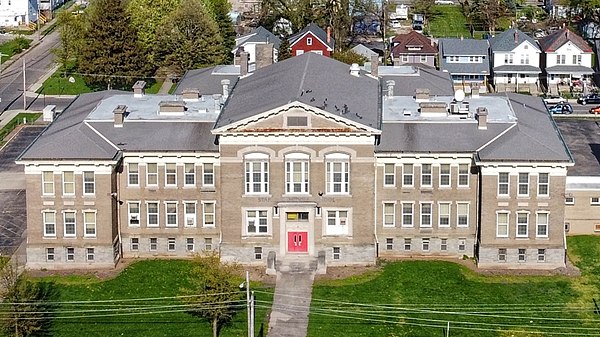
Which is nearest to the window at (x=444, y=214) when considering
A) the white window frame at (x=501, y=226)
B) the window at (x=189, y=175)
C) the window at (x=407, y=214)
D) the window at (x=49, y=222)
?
the window at (x=407, y=214)

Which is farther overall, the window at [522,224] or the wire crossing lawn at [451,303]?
the window at [522,224]

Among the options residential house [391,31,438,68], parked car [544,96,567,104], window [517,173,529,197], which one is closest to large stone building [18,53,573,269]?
window [517,173,529,197]

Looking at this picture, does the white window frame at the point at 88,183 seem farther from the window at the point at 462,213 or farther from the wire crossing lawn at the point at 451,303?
the window at the point at 462,213

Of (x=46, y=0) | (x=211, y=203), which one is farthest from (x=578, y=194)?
(x=46, y=0)

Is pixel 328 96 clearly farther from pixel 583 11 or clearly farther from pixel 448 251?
pixel 583 11

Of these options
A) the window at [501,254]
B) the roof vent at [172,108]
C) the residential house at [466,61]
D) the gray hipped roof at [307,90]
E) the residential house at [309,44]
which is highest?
the gray hipped roof at [307,90]

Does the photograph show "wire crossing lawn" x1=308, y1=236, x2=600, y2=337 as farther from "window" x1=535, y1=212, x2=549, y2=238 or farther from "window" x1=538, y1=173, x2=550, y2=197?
"window" x1=538, y1=173, x2=550, y2=197

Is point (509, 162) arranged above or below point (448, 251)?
above
